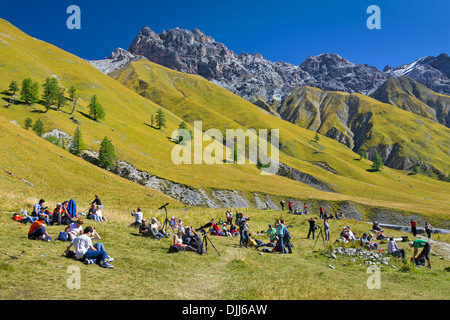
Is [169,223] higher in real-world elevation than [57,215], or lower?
lower

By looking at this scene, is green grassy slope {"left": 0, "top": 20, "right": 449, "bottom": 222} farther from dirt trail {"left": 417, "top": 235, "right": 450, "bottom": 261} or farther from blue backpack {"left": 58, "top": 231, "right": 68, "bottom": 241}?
blue backpack {"left": 58, "top": 231, "right": 68, "bottom": 241}

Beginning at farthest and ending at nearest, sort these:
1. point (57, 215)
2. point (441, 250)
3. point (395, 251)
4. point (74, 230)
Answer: point (441, 250)
point (57, 215)
point (395, 251)
point (74, 230)

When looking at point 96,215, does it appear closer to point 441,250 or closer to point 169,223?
point 169,223

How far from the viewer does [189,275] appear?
12.5 m

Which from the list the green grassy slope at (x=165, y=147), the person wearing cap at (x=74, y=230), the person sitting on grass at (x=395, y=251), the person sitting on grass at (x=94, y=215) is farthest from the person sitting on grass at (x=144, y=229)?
the green grassy slope at (x=165, y=147)

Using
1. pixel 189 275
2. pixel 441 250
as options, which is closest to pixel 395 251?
pixel 441 250

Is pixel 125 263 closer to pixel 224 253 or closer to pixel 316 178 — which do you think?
pixel 224 253

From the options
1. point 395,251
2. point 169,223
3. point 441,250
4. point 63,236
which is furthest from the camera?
point 169,223

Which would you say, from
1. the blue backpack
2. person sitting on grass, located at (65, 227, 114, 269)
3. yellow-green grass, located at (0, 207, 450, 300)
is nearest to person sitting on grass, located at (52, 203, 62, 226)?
yellow-green grass, located at (0, 207, 450, 300)

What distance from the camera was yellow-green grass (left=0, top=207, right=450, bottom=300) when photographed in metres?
9.48

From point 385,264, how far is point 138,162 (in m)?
66.7

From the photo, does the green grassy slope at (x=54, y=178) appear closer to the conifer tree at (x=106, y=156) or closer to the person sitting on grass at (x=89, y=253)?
the conifer tree at (x=106, y=156)

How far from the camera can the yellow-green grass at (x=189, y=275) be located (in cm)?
948
